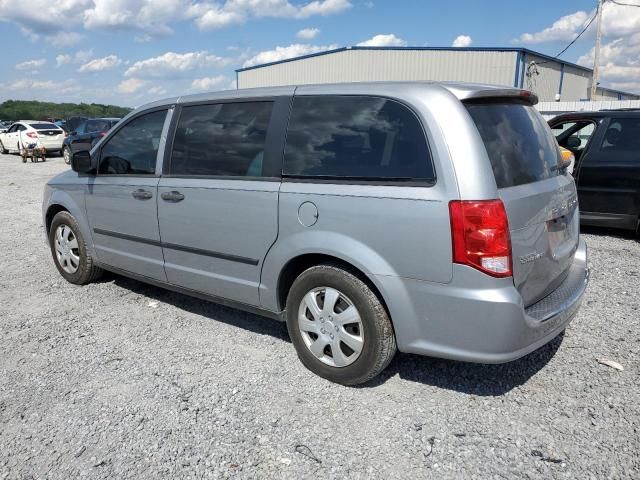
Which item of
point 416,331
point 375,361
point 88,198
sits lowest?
point 375,361

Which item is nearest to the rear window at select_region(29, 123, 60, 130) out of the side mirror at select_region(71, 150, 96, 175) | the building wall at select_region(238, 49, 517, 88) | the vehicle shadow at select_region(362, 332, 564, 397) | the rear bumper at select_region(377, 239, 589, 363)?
the building wall at select_region(238, 49, 517, 88)

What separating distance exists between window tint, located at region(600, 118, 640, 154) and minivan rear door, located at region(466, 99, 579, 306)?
4073mm

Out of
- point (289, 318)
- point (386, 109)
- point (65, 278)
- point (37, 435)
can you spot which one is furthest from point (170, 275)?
point (386, 109)

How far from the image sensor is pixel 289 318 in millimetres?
3305

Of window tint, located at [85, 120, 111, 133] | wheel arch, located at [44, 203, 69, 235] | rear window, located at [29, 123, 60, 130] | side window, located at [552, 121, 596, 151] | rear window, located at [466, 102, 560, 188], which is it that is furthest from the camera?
rear window, located at [29, 123, 60, 130]

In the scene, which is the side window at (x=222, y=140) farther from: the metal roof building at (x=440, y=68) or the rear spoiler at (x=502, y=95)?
the metal roof building at (x=440, y=68)

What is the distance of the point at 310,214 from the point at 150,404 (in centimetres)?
147

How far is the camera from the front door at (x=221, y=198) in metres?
3.30

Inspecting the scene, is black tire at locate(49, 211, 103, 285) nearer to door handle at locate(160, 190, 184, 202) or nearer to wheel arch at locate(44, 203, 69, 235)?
wheel arch at locate(44, 203, 69, 235)

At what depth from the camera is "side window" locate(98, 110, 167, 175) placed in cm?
406

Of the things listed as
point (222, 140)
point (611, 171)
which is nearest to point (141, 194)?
point (222, 140)

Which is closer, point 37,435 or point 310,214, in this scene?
point 37,435

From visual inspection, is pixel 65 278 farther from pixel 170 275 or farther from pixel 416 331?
pixel 416 331

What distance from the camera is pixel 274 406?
9.68ft
